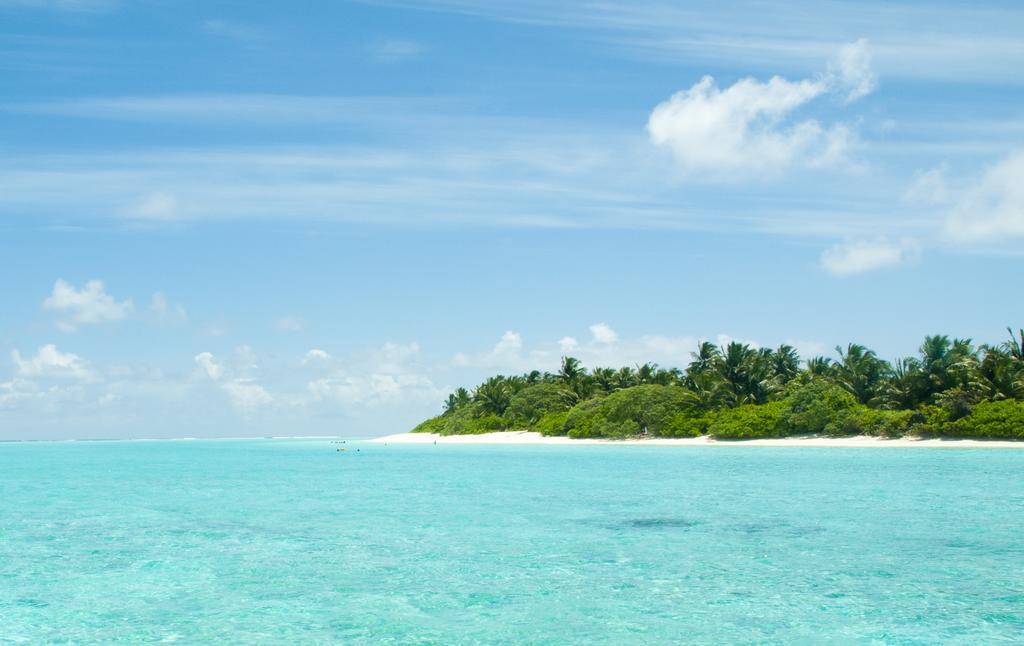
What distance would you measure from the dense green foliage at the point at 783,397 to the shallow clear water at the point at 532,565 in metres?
27.7

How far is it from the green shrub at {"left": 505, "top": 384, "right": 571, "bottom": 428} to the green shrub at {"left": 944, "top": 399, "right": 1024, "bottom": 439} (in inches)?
1901

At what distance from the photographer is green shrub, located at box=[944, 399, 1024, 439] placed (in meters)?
58.9

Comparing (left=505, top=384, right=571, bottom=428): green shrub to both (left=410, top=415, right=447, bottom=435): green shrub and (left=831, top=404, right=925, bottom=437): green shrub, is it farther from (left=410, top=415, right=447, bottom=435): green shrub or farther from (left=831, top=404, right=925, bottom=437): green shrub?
(left=831, top=404, right=925, bottom=437): green shrub

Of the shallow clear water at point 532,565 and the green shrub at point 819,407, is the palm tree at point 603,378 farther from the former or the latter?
the shallow clear water at point 532,565

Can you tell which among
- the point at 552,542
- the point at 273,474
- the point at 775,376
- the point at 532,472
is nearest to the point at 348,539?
the point at 552,542

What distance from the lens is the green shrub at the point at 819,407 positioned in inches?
2795

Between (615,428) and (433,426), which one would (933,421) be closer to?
(615,428)

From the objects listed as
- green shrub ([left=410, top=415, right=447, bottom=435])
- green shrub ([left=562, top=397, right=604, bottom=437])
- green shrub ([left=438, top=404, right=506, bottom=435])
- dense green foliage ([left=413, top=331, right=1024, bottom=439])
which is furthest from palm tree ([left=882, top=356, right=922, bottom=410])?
green shrub ([left=410, top=415, right=447, bottom=435])

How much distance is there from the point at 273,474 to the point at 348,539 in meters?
35.3

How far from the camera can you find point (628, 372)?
102 m

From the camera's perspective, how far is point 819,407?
70.9 metres

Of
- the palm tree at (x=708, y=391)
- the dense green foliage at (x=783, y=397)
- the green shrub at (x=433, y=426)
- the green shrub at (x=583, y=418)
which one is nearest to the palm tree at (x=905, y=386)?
the dense green foliage at (x=783, y=397)

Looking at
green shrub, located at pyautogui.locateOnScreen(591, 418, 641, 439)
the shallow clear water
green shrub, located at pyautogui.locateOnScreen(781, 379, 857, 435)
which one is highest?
green shrub, located at pyautogui.locateOnScreen(781, 379, 857, 435)

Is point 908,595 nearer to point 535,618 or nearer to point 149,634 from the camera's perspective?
point 535,618
